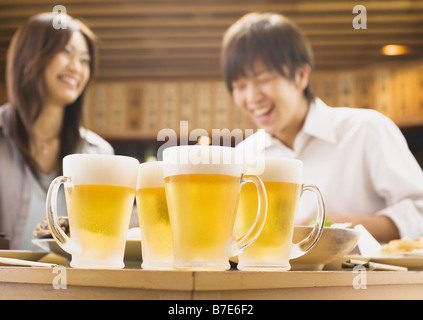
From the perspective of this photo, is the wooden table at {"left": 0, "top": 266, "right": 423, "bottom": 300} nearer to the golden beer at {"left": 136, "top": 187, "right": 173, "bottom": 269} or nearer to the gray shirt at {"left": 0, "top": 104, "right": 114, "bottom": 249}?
the golden beer at {"left": 136, "top": 187, "right": 173, "bottom": 269}

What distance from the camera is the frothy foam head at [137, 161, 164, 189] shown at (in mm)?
602

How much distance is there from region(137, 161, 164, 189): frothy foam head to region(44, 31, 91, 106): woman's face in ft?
5.41

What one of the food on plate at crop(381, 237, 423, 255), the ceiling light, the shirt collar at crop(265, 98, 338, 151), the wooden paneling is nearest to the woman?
the shirt collar at crop(265, 98, 338, 151)

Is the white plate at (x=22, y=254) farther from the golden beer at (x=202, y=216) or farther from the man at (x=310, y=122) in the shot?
the man at (x=310, y=122)

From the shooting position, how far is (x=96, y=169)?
56cm

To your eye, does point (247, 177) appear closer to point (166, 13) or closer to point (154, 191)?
point (154, 191)

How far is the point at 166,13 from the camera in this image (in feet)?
11.2

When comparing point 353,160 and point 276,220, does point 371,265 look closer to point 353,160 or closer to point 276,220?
point 276,220

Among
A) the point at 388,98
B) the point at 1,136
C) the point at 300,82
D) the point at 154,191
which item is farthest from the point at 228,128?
the point at 154,191

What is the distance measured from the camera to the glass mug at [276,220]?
560 millimetres

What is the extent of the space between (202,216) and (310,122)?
153 centimetres

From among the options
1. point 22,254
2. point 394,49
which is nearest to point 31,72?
point 22,254

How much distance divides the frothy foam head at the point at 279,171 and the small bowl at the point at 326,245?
9 centimetres

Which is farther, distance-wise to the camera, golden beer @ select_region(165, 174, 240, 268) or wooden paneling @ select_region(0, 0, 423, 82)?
wooden paneling @ select_region(0, 0, 423, 82)
